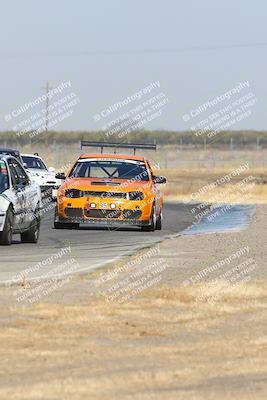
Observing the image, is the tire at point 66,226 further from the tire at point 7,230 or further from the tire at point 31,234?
the tire at point 7,230

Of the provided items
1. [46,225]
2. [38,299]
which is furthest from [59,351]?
[46,225]

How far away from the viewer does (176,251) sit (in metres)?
20.9

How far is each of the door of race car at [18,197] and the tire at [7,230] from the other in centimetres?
16

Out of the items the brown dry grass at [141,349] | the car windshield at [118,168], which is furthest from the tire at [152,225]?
the brown dry grass at [141,349]

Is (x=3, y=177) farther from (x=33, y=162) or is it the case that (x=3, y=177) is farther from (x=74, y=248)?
(x=33, y=162)

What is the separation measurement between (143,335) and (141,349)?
0.84 meters

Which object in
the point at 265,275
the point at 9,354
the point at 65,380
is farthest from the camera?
the point at 265,275

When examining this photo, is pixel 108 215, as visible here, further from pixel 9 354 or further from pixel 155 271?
pixel 9 354

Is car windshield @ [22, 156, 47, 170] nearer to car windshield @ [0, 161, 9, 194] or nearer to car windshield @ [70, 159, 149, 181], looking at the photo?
car windshield @ [70, 159, 149, 181]

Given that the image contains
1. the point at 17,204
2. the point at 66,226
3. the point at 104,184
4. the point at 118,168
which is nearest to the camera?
the point at 17,204

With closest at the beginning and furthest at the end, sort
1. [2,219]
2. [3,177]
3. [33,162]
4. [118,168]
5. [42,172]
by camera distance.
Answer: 1. [2,219]
2. [3,177]
3. [118,168]
4. [42,172]
5. [33,162]

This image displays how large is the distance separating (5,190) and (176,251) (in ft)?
10.2

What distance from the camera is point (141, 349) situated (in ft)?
34.9

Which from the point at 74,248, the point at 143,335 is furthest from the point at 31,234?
the point at 143,335
